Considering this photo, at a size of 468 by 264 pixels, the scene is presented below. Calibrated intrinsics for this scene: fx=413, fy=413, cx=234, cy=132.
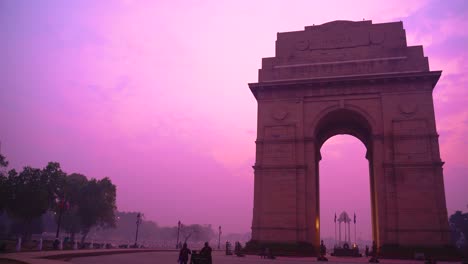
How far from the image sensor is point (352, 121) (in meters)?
37.3

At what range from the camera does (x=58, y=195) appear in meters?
68.3

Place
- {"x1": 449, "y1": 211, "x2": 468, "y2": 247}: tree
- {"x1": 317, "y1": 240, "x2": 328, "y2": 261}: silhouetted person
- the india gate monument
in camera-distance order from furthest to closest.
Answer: {"x1": 449, "y1": 211, "x2": 468, "y2": 247}: tree
the india gate monument
{"x1": 317, "y1": 240, "x2": 328, "y2": 261}: silhouetted person

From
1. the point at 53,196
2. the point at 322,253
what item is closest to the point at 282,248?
the point at 322,253

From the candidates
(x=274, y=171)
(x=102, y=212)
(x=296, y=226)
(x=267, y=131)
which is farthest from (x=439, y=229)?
(x=102, y=212)

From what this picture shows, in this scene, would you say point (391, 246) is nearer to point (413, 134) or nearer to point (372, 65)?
point (413, 134)

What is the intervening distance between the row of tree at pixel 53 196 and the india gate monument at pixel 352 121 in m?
28.7

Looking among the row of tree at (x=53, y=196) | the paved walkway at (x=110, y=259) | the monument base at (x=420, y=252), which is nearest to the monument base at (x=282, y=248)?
the paved walkway at (x=110, y=259)

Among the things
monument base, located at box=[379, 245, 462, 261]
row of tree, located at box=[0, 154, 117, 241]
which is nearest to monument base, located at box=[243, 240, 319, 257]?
monument base, located at box=[379, 245, 462, 261]

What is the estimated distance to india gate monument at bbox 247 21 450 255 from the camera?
98.8ft

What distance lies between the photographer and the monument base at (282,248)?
29722mm

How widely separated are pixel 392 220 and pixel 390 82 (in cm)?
1077

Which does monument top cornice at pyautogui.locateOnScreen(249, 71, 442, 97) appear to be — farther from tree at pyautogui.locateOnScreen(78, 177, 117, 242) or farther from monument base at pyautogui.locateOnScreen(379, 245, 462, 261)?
tree at pyautogui.locateOnScreen(78, 177, 117, 242)

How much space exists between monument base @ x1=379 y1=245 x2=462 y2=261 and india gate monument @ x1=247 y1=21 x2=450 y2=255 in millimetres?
131

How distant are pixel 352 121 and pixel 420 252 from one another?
43.3 ft
